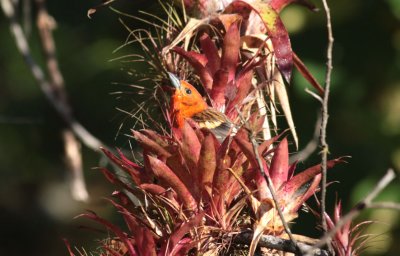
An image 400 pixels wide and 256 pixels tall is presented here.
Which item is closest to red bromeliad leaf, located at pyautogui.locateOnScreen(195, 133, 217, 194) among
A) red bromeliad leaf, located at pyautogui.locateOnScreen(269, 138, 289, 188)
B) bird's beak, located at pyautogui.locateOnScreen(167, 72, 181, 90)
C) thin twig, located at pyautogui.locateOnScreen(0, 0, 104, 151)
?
red bromeliad leaf, located at pyautogui.locateOnScreen(269, 138, 289, 188)

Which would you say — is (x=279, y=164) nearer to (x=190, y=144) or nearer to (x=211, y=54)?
(x=190, y=144)

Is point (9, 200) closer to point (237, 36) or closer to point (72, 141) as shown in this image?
point (72, 141)

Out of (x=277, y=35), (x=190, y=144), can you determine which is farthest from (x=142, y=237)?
(x=277, y=35)

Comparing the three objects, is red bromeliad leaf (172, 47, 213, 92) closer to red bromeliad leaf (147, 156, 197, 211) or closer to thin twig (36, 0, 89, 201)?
red bromeliad leaf (147, 156, 197, 211)

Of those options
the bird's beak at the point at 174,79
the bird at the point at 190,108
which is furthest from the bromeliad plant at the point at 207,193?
the bird's beak at the point at 174,79

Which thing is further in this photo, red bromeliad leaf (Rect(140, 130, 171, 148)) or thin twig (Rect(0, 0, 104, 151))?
thin twig (Rect(0, 0, 104, 151))

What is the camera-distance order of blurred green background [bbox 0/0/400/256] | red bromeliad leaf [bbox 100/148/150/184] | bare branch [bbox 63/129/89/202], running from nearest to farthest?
red bromeliad leaf [bbox 100/148/150/184], bare branch [bbox 63/129/89/202], blurred green background [bbox 0/0/400/256]
